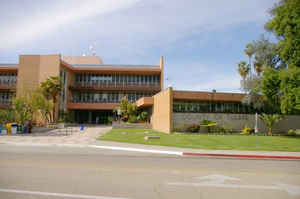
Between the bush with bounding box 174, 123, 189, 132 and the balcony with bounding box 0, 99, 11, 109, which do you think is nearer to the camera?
the bush with bounding box 174, 123, 189, 132

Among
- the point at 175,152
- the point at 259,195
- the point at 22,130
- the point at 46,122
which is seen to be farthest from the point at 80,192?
the point at 46,122

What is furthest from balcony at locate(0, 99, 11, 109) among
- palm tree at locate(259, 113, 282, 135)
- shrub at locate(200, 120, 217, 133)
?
palm tree at locate(259, 113, 282, 135)

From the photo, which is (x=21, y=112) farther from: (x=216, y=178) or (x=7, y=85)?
(x=216, y=178)

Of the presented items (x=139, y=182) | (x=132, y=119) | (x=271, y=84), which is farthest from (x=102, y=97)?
(x=139, y=182)

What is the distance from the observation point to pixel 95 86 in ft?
154

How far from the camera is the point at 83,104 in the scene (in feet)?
149

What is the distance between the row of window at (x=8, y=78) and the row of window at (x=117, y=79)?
1170cm

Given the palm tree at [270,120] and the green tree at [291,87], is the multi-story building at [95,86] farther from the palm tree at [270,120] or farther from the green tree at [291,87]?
the green tree at [291,87]

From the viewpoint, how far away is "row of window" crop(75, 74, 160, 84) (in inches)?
1890

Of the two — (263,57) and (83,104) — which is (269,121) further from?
(83,104)

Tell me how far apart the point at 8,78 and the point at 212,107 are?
40190 mm

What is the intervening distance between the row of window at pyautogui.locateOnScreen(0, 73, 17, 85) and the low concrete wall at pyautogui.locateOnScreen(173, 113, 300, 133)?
36.0 m

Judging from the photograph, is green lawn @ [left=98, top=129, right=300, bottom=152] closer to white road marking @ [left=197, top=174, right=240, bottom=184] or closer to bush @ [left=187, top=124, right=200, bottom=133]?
bush @ [left=187, top=124, right=200, bottom=133]

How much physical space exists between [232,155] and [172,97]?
13.8 m
